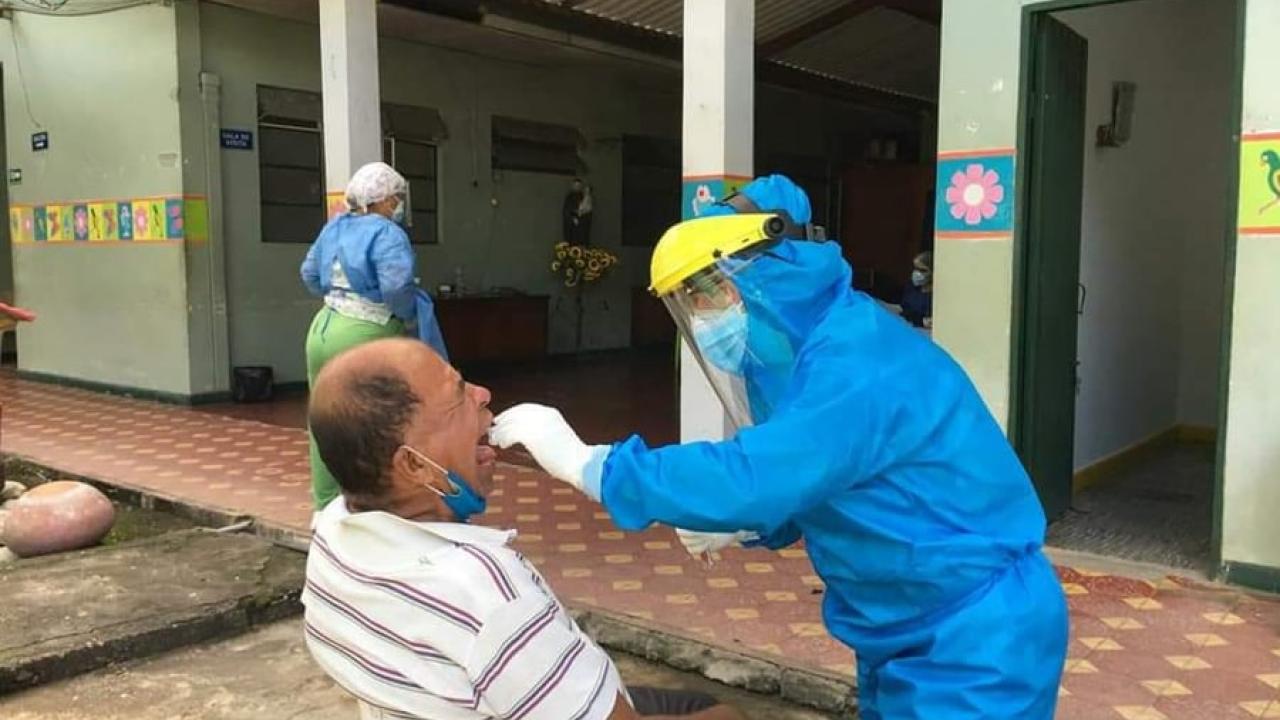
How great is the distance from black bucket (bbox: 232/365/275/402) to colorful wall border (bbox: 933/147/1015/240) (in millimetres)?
5947

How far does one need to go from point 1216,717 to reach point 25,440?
6769 mm

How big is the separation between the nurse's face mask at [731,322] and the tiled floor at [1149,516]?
3.22 metres

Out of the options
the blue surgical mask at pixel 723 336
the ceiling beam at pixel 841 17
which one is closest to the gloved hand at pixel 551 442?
the blue surgical mask at pixel 723 336

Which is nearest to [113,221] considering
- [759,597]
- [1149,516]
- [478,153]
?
[478,153]

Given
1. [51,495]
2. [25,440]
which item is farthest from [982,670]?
[25,440]

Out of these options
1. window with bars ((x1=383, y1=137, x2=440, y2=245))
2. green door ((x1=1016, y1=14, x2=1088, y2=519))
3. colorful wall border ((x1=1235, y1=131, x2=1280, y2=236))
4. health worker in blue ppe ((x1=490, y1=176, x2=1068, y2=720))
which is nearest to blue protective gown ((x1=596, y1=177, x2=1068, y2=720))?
health worker in blue ppe ((x1=490, y1=176, x2=1068, y2=720))

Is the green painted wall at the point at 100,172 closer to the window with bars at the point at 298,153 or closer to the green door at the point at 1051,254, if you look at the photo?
the window with bars at the point at 298,153

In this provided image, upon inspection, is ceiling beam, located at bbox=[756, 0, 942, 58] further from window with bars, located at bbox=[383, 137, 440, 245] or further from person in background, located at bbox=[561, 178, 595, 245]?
window with bars, located at bbox=[383, 137, 440, 245]

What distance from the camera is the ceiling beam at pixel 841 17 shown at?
346 inches

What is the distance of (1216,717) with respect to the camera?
114 inches

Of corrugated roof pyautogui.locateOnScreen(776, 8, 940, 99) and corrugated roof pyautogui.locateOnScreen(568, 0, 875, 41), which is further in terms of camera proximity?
corrugated roof pyautogui.locateOnScreen(776, 8, 940, 99)

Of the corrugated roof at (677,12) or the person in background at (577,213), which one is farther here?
the person in background at (577,213)

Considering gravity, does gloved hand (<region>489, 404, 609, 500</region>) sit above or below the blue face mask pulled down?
below

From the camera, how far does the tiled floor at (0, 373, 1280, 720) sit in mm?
3107
